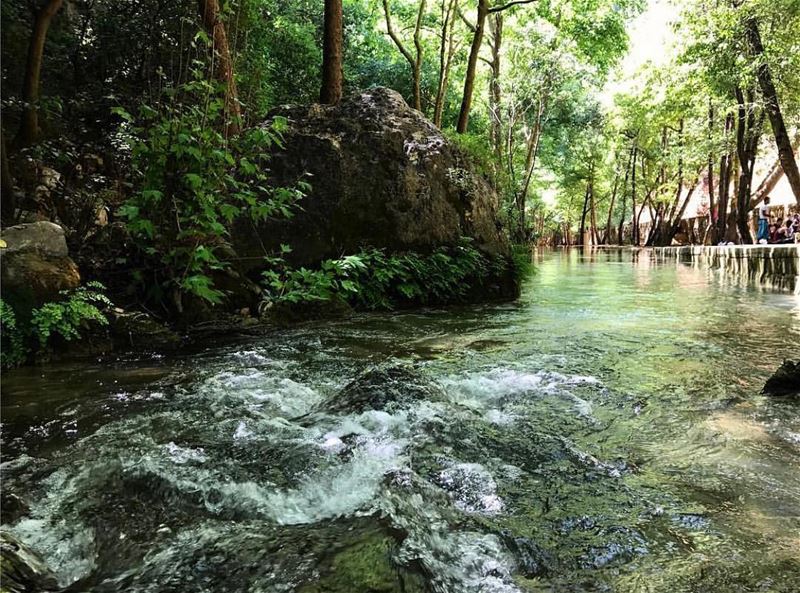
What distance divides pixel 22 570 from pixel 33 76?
990cm

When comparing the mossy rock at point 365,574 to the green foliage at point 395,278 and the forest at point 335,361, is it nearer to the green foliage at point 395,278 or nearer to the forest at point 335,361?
the forest at point 335,361

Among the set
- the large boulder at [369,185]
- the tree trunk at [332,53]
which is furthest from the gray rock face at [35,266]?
the tree trunk at [332,53]

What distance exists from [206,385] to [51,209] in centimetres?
427

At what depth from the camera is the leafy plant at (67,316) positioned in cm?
470

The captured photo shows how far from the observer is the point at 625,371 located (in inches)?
185

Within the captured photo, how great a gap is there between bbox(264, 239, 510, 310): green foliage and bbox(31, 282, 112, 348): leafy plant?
84.9 inches

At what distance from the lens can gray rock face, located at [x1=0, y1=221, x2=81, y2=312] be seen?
15.5 feet

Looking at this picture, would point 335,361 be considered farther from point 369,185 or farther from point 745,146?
point 745,146

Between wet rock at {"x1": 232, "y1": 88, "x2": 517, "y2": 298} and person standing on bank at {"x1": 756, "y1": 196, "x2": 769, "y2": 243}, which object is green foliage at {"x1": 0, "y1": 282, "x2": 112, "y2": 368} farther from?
person standing on bank at {"x1": 756, "y1": 196, "x2": 769, "y2": 243}

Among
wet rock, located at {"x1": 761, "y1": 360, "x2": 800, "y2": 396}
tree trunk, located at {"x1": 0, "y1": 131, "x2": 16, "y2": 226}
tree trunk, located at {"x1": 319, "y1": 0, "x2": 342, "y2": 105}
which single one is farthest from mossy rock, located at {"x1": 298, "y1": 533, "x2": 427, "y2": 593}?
tree trunk, located at {"x1": 319, "y1": 0, "x2": 342, "y2": 105}

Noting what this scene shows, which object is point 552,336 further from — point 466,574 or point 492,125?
point 492,125

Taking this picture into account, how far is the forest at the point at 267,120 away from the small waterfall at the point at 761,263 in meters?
2.06

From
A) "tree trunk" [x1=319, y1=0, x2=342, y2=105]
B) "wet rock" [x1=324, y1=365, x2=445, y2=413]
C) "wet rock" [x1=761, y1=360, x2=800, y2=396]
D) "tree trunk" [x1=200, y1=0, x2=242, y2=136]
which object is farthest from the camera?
"tree trunk" [x1=319, y1=0, x2=342, y2=105]

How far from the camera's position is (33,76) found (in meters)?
8.98
